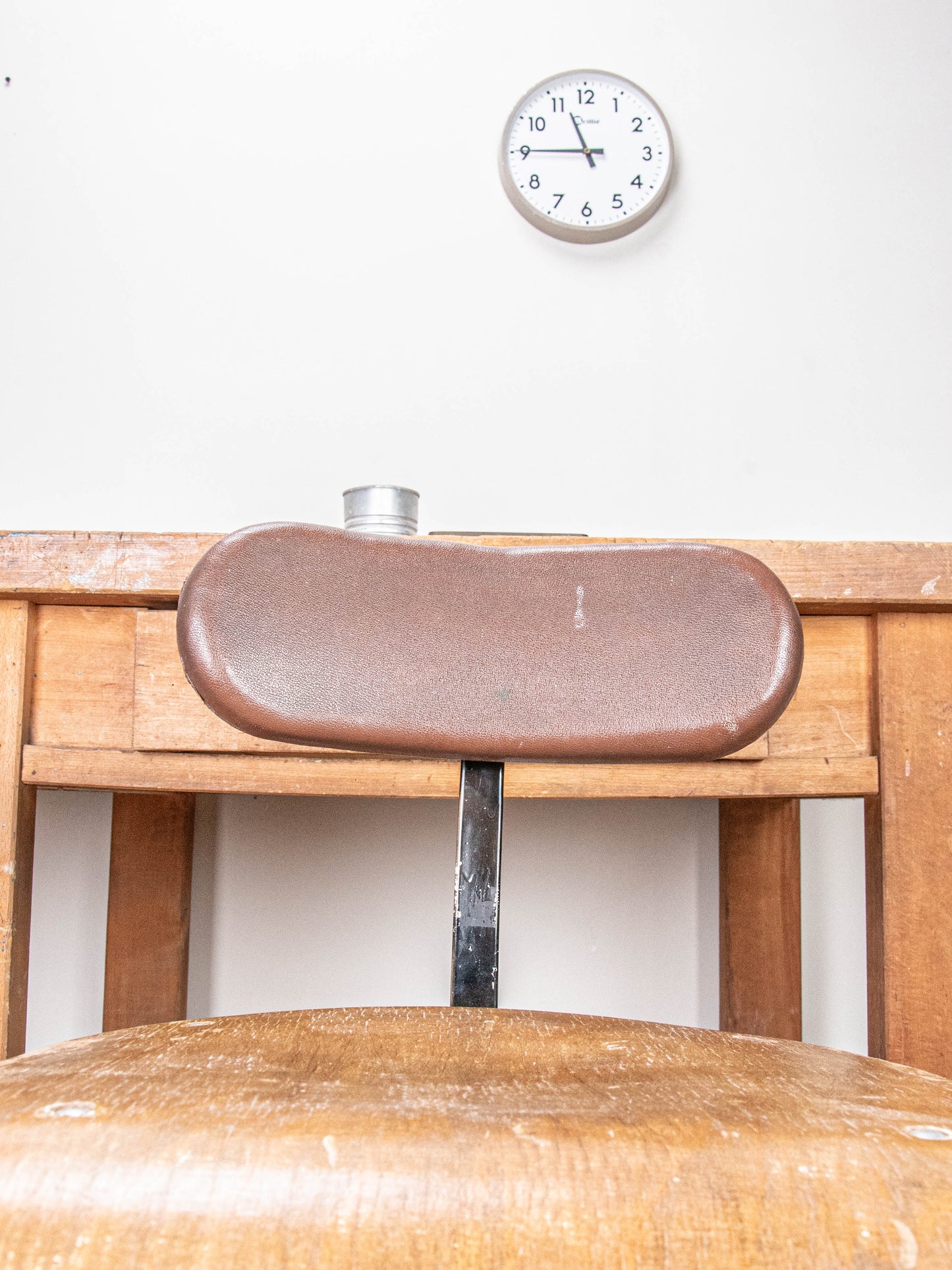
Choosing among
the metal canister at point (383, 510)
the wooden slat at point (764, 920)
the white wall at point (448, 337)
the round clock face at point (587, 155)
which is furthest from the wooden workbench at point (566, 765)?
the round clock face at point (587, 155)

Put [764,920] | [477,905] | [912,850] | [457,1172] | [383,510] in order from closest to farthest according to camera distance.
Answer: [457,1172] → [477,905] → [912,850] → [383,510] → [764,920]

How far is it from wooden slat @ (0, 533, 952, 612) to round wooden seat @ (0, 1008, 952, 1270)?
50 cm

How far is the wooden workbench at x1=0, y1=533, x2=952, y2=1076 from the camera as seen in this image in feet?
2.74

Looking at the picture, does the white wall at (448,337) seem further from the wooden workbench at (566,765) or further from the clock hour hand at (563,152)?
the wooden workbench at (566,765)

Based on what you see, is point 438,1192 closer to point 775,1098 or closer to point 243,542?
point 775,1098

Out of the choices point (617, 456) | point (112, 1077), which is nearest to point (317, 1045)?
point (112, 1077)

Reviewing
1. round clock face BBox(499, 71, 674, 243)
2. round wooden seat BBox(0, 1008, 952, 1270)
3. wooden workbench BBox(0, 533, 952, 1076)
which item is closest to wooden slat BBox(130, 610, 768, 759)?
wooden workbench BBox(0, 533, 952, 1076)

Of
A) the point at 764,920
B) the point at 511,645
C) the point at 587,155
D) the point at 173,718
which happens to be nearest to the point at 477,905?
the point at 511,645

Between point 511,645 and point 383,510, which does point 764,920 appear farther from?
point 511,645

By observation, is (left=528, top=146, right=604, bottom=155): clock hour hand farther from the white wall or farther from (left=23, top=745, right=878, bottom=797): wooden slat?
(left=23, top=745, right=878, bottom=797): wooden slat

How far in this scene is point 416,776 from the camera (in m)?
0.88

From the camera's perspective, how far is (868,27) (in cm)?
154

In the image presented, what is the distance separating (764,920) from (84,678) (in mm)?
907

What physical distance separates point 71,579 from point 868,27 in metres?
1.45
